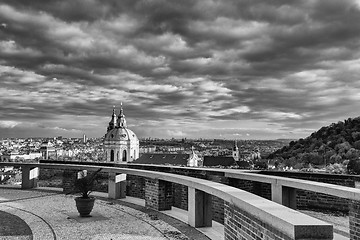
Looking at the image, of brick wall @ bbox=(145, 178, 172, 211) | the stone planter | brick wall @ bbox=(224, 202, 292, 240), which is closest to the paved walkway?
the stone planter

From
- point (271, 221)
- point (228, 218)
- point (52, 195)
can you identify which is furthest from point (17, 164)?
point (271, 221)

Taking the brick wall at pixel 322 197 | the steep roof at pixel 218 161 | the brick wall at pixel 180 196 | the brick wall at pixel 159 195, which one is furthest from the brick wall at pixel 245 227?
the steep roof at pixel 218 161

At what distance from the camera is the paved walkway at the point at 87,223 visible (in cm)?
761

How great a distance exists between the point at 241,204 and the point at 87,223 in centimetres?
561

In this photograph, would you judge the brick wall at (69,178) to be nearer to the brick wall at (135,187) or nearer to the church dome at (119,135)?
the brick wall at (135,187)

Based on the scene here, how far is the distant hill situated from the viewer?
54200mm

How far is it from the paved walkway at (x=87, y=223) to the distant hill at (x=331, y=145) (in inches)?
1726

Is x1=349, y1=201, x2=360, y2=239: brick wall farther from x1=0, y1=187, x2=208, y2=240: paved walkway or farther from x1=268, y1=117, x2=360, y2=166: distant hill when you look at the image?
x1=268, y1=117, x2=360, y2=166: distant hill

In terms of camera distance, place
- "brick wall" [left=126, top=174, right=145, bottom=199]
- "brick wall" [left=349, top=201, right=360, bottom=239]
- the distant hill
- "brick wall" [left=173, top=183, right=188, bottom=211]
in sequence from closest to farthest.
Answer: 1. "brick wall" [left=349, top=201, right=360, bottom=239]
2. "brick wall" [left=173, top=183, right=188, bottom=211]
3. "brick wall" [left=126, top=174, right=145, bottom=199]
4. the distant hill

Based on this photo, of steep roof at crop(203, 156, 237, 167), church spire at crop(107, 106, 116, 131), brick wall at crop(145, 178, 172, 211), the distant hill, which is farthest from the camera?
church spire at crop(107, 106, 116, 131)

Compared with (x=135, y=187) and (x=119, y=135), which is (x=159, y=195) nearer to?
Answer: (x=135, y=187)

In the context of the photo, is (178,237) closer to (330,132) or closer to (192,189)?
(192,189)

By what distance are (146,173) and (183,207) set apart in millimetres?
1739

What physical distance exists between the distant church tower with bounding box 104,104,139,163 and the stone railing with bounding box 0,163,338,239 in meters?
59.3
